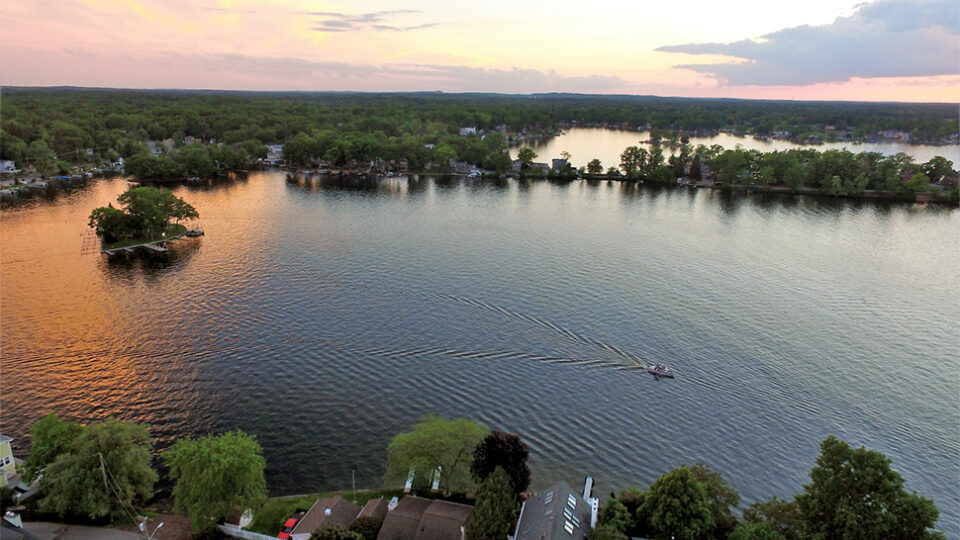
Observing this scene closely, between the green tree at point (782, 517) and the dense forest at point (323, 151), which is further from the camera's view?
the dense forest at point (323, 151)

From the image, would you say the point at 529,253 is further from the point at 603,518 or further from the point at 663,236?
the point at 603,518

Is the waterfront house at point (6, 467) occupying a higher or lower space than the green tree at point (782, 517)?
lower

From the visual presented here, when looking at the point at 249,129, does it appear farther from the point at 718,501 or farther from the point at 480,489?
the point at 718,501

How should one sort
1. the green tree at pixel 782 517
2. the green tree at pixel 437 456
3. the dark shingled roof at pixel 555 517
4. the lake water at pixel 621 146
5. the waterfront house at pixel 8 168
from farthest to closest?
1. the lake water at pixel 621 146
2. the waterfront house at pixel 8 168
3. the green tree at pixel 437 456
4. the green tree at pixel 782 517
5. the dark shingled roof at pixel 555 517

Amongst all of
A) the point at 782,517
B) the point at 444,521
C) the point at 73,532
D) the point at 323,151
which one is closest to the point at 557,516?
the point at 444,521

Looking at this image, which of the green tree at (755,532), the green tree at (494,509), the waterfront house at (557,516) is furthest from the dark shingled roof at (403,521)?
the green tree at (755,532)

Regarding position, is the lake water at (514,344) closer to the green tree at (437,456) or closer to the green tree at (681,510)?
the green tree at (437,456)

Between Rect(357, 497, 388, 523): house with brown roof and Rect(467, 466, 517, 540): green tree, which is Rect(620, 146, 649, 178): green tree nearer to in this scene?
Rect(467, 466, 517, 540): green tree
